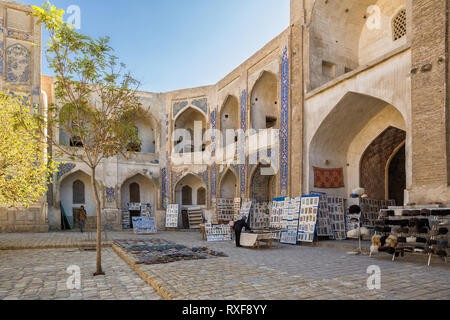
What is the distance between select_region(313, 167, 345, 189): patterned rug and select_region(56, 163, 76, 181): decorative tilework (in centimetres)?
1385

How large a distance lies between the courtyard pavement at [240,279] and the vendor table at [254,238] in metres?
1.73

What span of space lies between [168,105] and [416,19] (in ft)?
52.6

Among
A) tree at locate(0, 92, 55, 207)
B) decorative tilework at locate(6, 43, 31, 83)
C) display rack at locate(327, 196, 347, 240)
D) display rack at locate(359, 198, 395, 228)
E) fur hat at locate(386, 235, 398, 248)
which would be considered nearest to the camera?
fur hat at locate(386, 235, 398, 248)

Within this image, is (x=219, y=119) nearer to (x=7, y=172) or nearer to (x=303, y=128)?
(x=303, y=128)

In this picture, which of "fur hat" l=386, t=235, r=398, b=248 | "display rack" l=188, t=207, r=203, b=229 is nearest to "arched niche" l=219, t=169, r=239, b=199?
"display rack" l=188, t=207, r=203, b=229

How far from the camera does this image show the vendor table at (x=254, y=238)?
10.4 m

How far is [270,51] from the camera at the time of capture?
15820mm

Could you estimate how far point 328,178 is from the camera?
44.0 feet

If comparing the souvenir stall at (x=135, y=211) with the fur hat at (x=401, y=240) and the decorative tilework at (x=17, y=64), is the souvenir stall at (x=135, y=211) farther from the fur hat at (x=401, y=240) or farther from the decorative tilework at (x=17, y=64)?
the fur hat at (x=401, y=240)

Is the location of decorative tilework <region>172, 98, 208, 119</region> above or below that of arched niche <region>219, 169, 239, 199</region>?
above

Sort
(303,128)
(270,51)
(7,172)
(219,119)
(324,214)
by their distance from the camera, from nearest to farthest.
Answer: (7,172), (324,214), (303,128), (270,51), (219,119)

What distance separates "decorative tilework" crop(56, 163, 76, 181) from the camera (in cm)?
1927

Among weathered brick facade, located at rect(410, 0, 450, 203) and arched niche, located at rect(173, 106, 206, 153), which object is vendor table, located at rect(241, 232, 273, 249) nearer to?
weathered brick facade, located at rect(410, 0, 450, 203)
